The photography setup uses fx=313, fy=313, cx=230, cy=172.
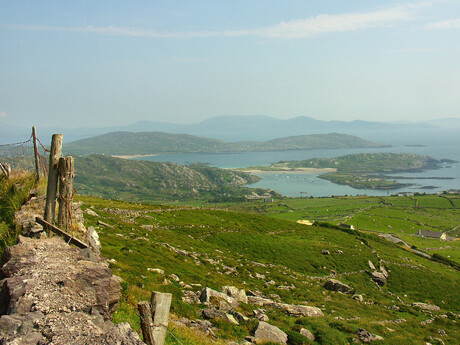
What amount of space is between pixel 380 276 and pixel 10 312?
52.5m

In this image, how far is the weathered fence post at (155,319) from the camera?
8.68m

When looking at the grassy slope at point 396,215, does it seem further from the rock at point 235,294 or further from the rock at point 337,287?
the rock at point 235,294

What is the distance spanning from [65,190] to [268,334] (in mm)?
12938

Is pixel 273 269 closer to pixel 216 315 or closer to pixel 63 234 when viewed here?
pixel 216 315

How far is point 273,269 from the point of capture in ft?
131

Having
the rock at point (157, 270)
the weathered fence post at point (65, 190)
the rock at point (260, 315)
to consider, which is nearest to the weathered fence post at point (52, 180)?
the weathered fence post at point (65, 190)

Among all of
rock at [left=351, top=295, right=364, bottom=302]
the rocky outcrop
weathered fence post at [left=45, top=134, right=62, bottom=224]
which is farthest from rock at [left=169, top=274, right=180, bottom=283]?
rock at [left=351, top=295, right=364, bottom=302]

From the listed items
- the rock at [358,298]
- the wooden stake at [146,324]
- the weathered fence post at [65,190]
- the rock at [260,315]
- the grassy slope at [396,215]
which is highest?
the weathered fence post at [65,190]

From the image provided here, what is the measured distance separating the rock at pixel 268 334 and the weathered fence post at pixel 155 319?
A: 8908 millimetres

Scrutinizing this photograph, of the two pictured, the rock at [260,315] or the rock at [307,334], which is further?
the rock at [260,315]

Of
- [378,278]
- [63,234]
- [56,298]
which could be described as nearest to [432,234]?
[378,278]

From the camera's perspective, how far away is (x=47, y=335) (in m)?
7.47

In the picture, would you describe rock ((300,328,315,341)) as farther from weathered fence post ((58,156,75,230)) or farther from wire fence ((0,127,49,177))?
wire fence ((0,127,49,177))

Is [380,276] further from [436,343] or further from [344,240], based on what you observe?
[436,343]
